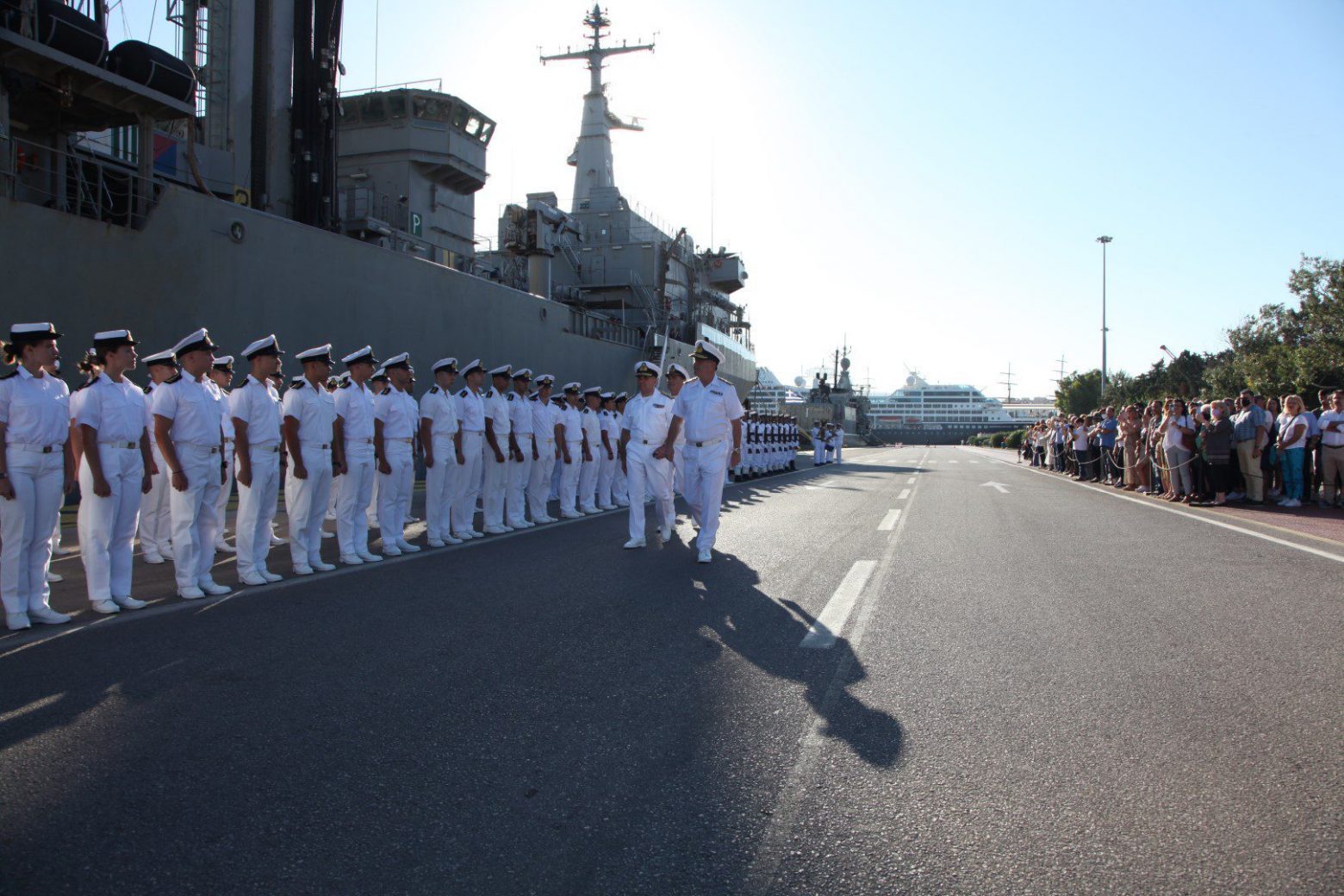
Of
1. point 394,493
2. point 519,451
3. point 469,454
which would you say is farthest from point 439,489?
point 519,451

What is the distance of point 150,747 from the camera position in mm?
2939

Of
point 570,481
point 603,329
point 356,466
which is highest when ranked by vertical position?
point 603,329

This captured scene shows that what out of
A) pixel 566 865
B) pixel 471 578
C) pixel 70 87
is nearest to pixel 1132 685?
pixel 566 865

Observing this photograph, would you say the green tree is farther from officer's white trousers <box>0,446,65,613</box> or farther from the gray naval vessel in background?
officer's white trousers <box>0,446,65,613</box>

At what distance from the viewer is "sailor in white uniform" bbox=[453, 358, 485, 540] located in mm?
9172

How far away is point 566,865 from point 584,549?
230 inches

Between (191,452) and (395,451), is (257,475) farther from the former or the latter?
(395,451)

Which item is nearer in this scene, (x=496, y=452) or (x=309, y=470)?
(x=309, y=470)

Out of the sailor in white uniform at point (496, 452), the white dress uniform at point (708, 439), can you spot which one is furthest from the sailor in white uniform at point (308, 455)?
the white dress uniform at point (708, 439)

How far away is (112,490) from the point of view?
17.5ft

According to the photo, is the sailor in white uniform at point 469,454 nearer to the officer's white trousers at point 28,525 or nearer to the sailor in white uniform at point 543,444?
the sailor in white uniform at point 543,444

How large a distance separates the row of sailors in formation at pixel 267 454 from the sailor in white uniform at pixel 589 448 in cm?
71

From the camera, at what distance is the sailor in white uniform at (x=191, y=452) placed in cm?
573

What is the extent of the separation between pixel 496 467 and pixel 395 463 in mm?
1886
